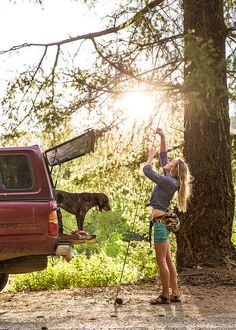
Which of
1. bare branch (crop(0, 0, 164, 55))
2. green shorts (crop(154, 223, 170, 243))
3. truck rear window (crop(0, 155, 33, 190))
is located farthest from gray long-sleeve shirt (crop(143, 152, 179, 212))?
bare branch (crop(0, 0, 164, 55))

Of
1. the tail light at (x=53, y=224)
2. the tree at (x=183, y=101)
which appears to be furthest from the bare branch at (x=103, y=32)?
the tail light at (x=53, y=224)

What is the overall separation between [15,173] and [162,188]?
1.78 meters

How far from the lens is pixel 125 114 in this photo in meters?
13.0

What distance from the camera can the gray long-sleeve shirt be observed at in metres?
8.23

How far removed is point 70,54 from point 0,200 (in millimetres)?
5502

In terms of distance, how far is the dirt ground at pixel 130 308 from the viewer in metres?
7.26

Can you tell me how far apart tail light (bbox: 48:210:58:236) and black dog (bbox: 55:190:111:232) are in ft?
5.54

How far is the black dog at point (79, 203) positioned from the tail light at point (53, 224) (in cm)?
169

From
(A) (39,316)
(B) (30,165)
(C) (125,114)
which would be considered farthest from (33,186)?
(C) (125,114)

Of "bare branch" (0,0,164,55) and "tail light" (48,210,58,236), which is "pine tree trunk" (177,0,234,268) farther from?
"tail light" (48,210,58,236)

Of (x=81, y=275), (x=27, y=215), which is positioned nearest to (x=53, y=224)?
(x=27, y=215)

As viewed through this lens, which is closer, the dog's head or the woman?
the woman

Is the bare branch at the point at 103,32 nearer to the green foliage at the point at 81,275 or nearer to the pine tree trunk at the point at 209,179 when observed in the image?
the pine tree trunk at the point at 209,179

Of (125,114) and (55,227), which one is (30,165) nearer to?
(55,227)
